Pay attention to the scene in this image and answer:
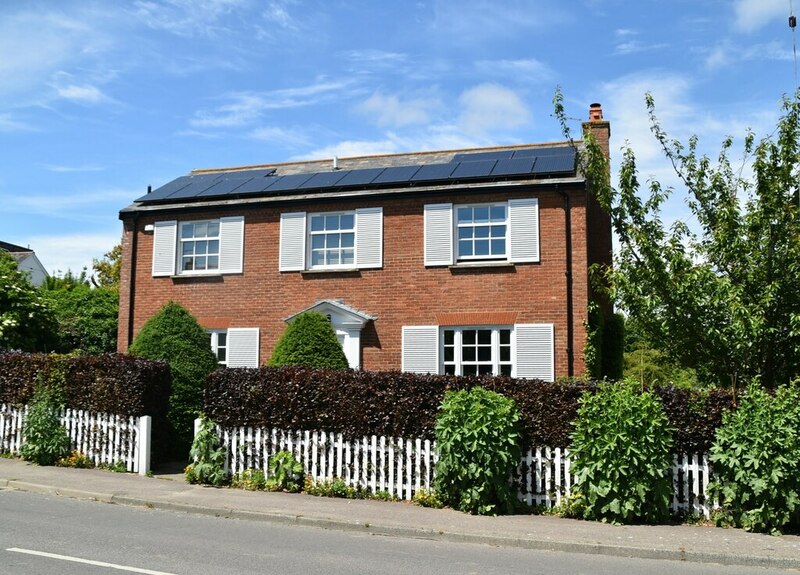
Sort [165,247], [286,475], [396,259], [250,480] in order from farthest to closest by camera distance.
→ [165,247]
[396,259]
[250,480]
[286,475]

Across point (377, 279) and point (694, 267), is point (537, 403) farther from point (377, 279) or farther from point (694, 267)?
point (377, 279)

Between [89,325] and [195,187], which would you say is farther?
[89,325]

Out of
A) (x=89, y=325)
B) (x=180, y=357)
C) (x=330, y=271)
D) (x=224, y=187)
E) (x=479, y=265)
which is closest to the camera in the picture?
(x=180, y=357)

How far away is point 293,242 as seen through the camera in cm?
1888

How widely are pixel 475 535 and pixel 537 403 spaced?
2190 millimetres

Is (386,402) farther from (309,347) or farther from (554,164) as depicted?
(554,164)

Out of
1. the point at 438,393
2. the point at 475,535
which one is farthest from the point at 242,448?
the point at 475,535

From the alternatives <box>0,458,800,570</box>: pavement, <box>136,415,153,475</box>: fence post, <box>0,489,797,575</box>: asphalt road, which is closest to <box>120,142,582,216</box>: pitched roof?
<box>136,415,153,475</box>: fence post

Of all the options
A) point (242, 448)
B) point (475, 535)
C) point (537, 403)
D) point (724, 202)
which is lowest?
point (475, 535)

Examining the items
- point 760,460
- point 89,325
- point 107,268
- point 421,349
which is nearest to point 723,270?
A: point 760,460

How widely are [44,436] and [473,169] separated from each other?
438 inches

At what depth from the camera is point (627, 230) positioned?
1198 centimetres

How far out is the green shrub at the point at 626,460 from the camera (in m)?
Result: 9.20

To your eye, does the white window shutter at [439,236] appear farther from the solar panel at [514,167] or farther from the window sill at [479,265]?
the solar panel at [514,167]
